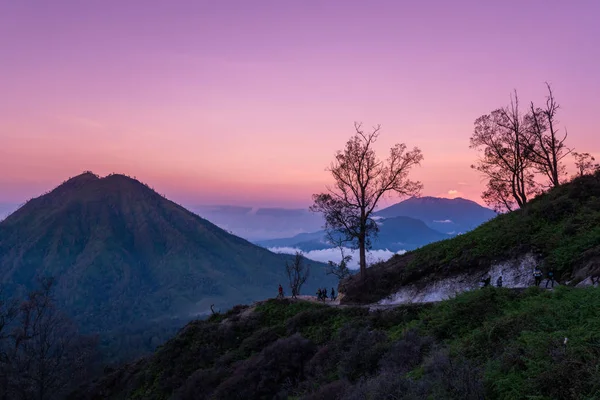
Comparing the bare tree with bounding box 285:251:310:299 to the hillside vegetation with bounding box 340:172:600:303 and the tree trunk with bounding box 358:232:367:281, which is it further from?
the hillside vegetation with bounding box 340:172:600:303

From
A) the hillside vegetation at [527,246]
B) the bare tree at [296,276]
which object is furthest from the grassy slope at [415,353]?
the bare tree at [296,276]

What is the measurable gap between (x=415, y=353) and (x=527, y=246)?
13531 mm

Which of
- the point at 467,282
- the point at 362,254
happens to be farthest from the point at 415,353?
the point at 362,254

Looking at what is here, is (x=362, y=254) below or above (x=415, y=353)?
above

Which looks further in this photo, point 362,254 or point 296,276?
point 296,276

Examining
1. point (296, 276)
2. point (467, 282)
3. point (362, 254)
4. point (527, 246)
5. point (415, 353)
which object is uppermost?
point (362, 254)

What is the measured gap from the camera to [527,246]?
22.6m

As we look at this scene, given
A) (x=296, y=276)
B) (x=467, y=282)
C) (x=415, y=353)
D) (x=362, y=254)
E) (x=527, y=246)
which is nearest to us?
(x=415, y=353)

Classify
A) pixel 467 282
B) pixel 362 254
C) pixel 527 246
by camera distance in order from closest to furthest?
1. pixel 527 246
2. pixel 467 282
3. pixel 362 254

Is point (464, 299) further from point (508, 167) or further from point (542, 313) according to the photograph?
point (508, 167)

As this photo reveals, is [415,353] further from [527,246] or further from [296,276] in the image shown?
[296,276]

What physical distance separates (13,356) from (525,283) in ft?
153

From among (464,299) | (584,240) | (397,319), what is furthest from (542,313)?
(584,240)

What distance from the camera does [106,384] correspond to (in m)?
37.2
